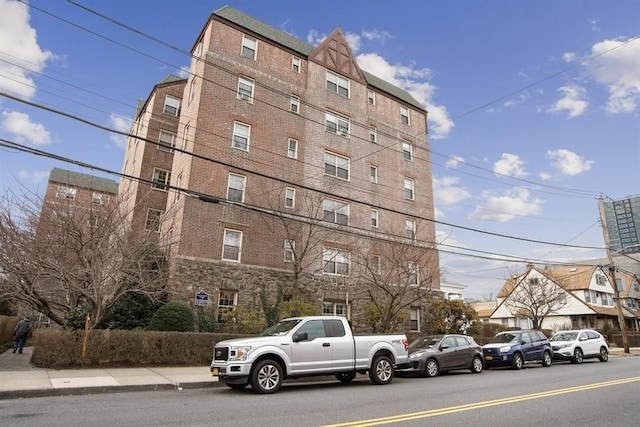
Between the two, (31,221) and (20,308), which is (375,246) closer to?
(31,221)

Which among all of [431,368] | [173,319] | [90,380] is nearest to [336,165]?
[173,319]

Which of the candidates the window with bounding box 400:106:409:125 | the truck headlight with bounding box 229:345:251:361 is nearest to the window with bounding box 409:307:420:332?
the window with bounding box 400:106:409:125

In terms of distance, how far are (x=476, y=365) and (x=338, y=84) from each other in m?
20.0

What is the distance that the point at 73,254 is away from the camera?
51.2 ft

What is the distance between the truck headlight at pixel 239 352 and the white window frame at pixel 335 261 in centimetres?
1472

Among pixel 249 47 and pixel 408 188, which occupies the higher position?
pixel 249 47

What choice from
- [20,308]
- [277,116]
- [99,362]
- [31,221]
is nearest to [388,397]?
[99,362]

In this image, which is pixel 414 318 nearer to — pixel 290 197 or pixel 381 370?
pixel 290 197

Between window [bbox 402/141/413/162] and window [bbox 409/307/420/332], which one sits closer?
window [bbox 409/307/420/332]

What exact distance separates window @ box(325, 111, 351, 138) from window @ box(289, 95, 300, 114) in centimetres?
220

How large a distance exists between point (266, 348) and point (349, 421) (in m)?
3.91

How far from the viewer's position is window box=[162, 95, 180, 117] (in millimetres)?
27859

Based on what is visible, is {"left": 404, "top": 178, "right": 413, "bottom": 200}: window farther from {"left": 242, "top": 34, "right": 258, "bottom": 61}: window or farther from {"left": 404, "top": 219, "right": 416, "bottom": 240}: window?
{"left": 242, "top": 34, "right": 258, "bottom": 61}: window

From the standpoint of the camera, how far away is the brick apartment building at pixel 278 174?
21.6 meters
